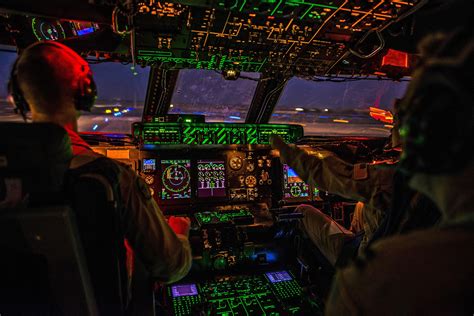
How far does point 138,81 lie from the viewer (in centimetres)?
283

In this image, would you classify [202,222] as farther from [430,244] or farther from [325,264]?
[430,244]

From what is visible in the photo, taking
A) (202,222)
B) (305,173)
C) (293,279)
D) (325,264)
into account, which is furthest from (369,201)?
(202,222)

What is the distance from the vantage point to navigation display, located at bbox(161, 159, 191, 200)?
8.39 feet

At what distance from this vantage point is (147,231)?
3.41 feet

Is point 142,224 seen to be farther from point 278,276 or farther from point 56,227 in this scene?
point 278,276

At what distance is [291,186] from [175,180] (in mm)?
1062

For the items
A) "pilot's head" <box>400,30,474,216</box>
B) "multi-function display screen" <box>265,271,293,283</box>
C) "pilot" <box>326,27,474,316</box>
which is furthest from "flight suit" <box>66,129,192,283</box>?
"multi-function display screen" <box>265,271,293,283</box>

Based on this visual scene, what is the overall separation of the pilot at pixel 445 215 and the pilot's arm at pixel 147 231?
0.72 metres

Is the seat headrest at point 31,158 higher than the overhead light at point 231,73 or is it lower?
lower

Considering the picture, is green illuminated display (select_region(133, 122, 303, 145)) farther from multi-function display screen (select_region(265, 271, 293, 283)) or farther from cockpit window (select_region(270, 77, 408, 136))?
multi-function display screen (select_region(265, 271, 293, 283))

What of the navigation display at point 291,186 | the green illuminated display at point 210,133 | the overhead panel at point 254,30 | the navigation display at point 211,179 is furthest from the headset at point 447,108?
the navigation display at point 291,186

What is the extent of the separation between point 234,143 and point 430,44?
84.8 inches

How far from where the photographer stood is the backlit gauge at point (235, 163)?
2748 millimetres

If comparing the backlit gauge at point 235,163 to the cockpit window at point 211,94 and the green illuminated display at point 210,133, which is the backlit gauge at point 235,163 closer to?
the green illuminated display at point 210,133
